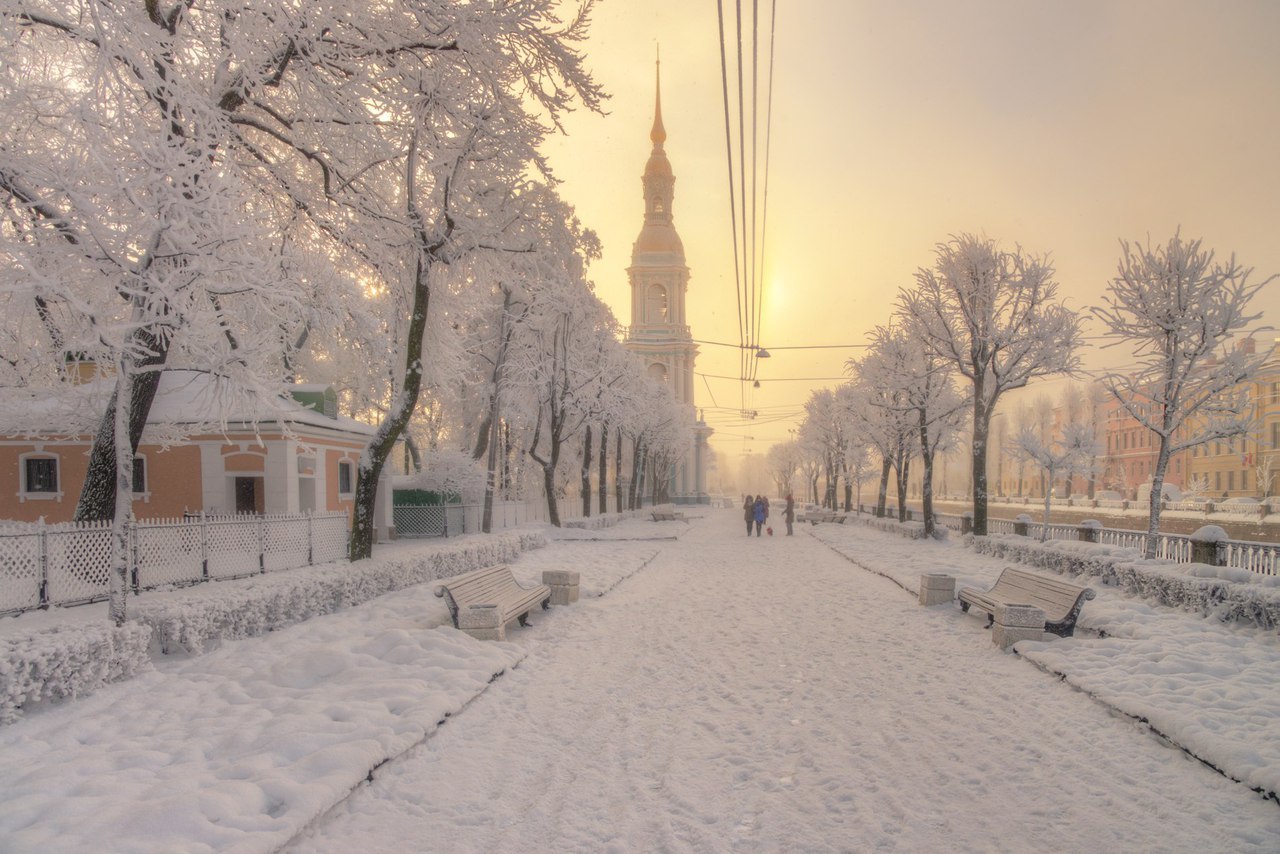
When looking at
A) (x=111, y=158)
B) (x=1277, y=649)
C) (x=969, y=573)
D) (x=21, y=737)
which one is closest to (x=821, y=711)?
(x=1277, y=649)

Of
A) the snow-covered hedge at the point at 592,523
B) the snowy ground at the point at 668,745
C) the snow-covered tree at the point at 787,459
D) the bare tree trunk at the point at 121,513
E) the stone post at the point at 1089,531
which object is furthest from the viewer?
the snow-covered tree at the point at 787,459

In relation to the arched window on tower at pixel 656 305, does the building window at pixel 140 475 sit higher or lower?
lower

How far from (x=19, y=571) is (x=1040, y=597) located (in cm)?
1307

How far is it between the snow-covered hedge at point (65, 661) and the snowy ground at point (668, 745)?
0.56 ft

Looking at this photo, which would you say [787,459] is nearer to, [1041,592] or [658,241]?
[658,241]

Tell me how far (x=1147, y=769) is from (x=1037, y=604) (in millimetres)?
4930

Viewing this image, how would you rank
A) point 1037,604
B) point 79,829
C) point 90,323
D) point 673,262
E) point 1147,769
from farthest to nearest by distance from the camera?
point 673,262, point 1037,604, point 90,323, point 1147,769, point 79,829

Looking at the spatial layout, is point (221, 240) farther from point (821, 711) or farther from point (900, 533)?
point (900, 533)

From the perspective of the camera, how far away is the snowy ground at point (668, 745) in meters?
4.34

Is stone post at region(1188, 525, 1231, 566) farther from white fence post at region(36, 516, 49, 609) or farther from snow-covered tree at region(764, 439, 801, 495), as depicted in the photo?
snow-covered tree at region(764, 439, 801, 495)

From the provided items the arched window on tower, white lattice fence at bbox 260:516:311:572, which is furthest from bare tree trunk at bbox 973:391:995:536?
the arched window on tower

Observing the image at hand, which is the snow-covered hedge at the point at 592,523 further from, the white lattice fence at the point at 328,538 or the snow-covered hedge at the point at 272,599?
the snow-covered hedge at the point at 272,599

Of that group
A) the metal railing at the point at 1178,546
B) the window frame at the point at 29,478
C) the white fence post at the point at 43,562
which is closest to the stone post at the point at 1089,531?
the metal railing at the point at 1178,546

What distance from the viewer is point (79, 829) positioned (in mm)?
4117
